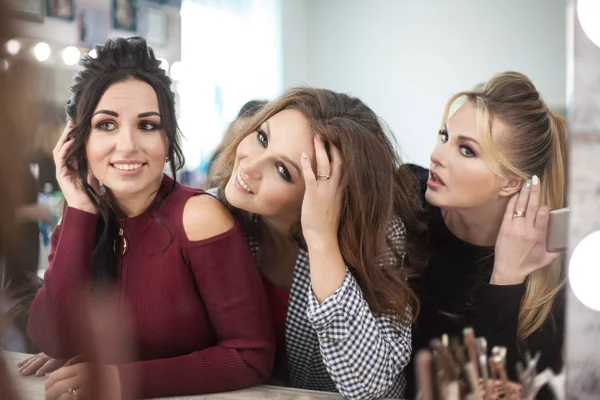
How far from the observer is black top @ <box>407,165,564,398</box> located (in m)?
0.93

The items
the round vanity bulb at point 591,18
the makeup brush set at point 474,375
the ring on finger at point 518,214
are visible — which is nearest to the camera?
the round vanity bulb at point 591,18

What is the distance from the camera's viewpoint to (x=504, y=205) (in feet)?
3.17

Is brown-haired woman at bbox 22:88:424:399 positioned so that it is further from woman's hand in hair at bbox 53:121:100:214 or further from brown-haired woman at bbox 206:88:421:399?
woman's hand in hair at bbox 53:121:100:214

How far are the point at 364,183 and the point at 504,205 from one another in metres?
0.21

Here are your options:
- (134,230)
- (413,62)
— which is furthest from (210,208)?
(413,62)

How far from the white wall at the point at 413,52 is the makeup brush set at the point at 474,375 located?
28cm

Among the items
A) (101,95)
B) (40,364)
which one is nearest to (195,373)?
(40,364)

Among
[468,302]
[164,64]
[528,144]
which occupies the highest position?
[164,64]

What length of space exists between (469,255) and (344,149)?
0.25 meters

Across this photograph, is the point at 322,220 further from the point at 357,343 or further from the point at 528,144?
the point at 528,144

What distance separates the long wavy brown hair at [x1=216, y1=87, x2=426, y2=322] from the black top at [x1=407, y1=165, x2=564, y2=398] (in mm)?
32

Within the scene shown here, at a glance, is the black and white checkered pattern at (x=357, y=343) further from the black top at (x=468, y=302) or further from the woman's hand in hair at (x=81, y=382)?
the woman's hand in hair at (x=81, y=382)

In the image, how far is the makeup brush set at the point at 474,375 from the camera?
0.84m

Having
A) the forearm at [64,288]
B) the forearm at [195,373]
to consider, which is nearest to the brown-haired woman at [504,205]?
the forearm at [195,373]
